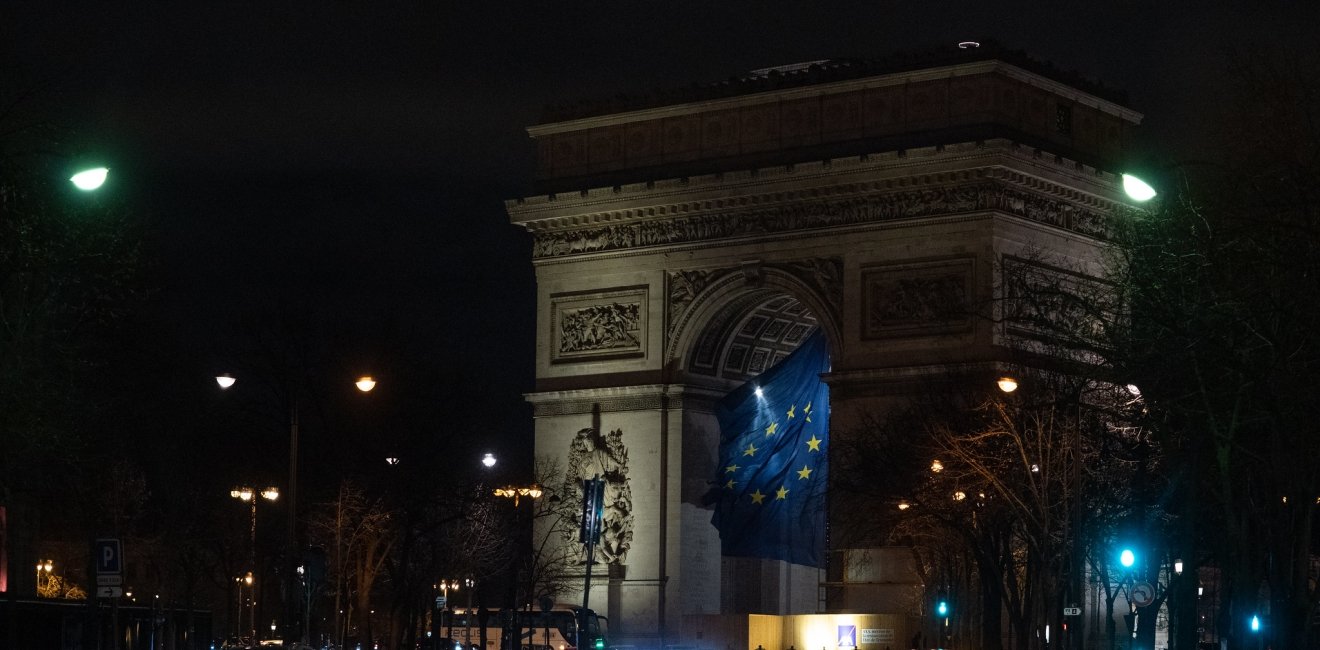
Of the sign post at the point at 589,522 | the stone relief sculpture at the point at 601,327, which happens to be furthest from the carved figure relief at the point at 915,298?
the sign post at the point at 589,522

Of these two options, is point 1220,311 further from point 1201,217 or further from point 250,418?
point 250,418

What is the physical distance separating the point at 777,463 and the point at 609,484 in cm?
568

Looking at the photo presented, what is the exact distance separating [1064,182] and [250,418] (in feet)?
104

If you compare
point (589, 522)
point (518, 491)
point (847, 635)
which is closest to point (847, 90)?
point (589, 522)

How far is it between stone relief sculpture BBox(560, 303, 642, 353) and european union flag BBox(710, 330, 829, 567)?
3.90m

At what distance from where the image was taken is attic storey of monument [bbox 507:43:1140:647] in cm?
7794

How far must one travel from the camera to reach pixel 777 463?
84625 mm

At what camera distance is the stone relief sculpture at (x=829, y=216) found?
3068 inches

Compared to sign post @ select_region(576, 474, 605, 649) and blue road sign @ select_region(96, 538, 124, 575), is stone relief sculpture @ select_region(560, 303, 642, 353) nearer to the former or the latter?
sign post @ select_region(576, 474, 605, 649)

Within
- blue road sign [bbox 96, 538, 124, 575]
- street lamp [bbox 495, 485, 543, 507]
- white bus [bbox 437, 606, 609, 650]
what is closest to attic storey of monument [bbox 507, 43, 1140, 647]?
white bus [bbox 437, 606, 609, 650]

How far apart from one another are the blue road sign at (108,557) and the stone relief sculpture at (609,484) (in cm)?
4492

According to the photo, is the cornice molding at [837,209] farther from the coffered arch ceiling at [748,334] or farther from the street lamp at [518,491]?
the street lamp at [518,491]

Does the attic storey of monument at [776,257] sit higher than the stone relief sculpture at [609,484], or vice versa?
the attic storey of monument at [776,257]

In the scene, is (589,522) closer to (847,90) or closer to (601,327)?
(601,327)
